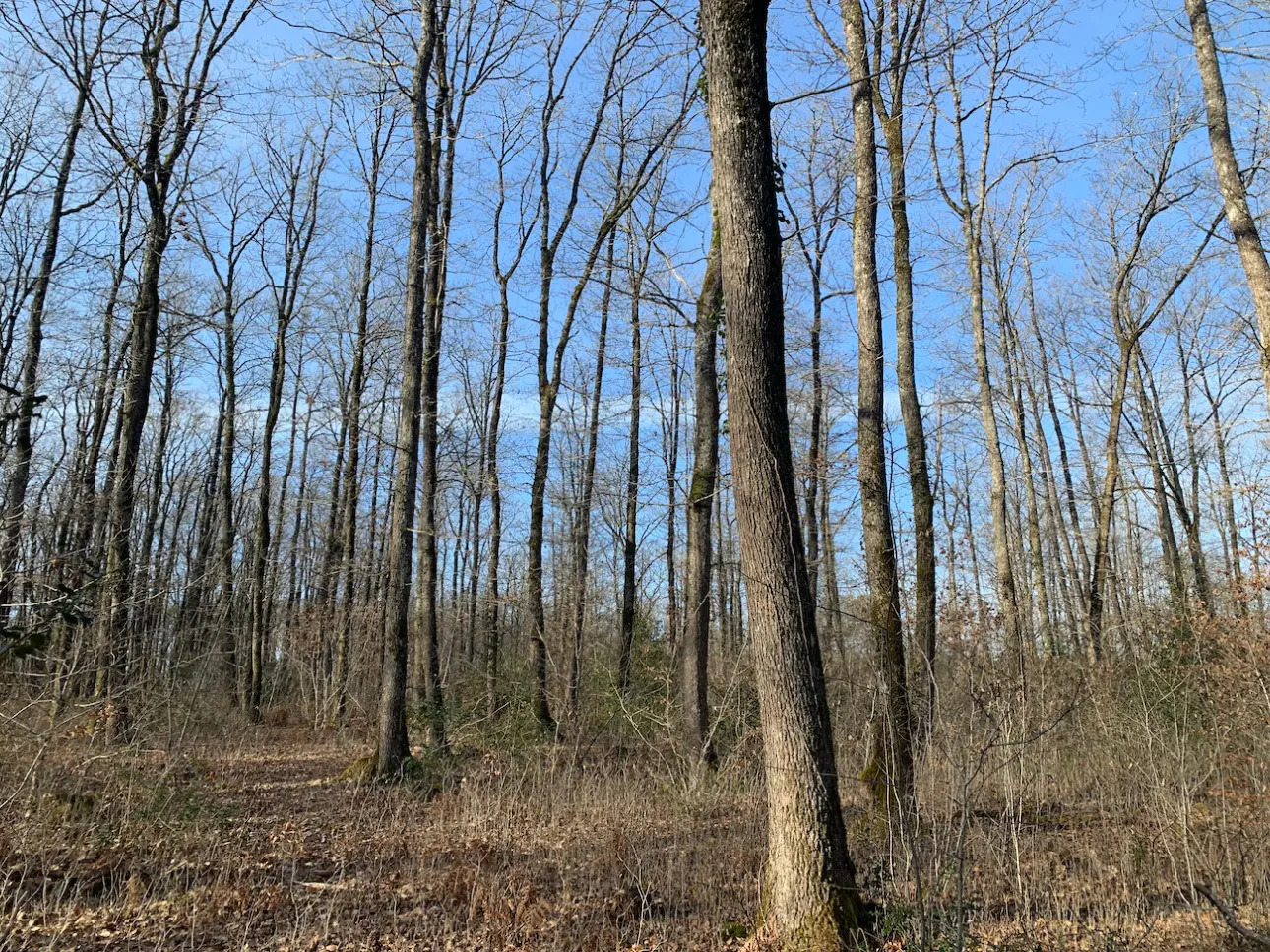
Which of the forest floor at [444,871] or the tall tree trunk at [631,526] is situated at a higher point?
the tall tree trunk at [631,526]

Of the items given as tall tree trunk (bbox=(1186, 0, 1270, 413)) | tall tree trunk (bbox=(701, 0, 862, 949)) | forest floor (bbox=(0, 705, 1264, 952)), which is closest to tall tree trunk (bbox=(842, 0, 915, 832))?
forest floor (bbox=(0, 705, 1264, 952))

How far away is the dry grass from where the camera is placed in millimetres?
4230

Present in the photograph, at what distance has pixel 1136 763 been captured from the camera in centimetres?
647

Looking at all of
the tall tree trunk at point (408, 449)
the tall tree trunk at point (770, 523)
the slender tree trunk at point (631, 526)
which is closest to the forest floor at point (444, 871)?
the tall tree trunk at point (770, 523)

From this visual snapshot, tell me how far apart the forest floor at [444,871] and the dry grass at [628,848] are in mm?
23

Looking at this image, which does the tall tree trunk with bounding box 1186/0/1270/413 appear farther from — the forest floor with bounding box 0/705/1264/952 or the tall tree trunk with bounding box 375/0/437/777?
the tall tree trunk with bounding box 375/0/437/777

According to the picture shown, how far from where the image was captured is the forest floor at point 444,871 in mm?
4309

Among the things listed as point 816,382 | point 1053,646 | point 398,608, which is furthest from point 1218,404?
point 398,608

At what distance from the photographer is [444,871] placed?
5465 mm

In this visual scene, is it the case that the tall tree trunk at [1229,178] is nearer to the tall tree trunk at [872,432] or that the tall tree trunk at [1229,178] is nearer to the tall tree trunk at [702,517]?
the tall tree trunk at [872,432]

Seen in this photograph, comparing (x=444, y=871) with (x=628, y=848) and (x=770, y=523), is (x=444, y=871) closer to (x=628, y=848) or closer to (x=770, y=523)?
(x=628, y=848)

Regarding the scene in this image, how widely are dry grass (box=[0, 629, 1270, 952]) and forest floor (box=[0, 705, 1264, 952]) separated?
23 millimetres

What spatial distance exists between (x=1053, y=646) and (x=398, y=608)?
352 inches

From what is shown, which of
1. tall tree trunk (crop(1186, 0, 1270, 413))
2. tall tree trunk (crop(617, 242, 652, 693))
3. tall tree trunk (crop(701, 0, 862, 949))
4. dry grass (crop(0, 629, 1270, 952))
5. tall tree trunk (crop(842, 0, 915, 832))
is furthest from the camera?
tall tree trunk (crop(617, 242, 652, 693))
